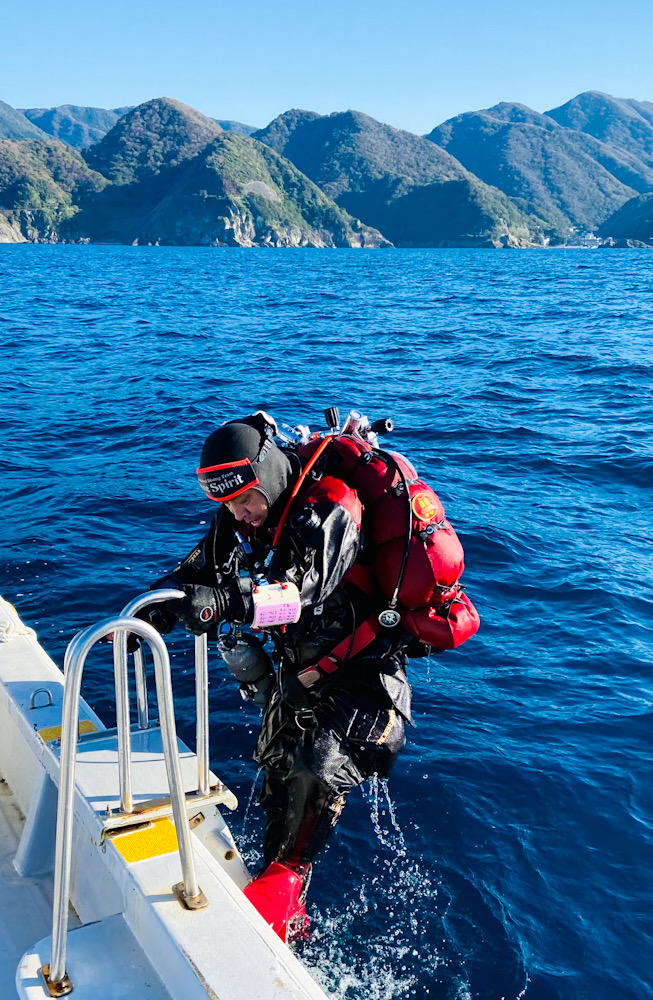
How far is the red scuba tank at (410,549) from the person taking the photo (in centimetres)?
388

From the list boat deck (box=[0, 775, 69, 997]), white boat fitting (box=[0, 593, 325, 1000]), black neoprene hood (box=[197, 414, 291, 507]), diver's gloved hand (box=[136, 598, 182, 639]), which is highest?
black neoprene hood (box=[197, 414, 291, 507])

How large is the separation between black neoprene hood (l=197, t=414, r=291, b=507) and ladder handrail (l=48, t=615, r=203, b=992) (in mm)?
1062

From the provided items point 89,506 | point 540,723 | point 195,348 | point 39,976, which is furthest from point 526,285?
point 39,976

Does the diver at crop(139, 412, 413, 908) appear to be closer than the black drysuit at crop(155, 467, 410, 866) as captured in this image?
Yes

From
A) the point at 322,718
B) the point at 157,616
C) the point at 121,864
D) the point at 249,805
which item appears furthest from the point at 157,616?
the point at 249,805

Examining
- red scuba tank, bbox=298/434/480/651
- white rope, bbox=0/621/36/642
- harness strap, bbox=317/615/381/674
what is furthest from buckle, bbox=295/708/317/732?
white rope, bbox=0/621/36/642

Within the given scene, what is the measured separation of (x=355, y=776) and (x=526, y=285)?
46.3 m

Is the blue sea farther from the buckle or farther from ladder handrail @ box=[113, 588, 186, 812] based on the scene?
ladder handrail @ box=[113, 588, 186, 812]

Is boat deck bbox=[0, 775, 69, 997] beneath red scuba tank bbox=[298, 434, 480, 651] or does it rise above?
beneath

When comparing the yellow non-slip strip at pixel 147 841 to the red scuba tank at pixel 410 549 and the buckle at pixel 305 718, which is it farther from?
the red scuba tank at pixel 410 549

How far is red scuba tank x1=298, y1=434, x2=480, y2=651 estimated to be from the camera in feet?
12.7

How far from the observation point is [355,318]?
31.1 meters

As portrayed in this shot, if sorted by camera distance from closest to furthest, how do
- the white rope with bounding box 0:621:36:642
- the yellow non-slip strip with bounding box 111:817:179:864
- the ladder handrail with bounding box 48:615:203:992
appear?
the ladder handrail with bounding box 48:615:203:992 → the yellow non-slip strip with bounding box 111:817:179:864 → the white rope with bounding box 0:621:36:642

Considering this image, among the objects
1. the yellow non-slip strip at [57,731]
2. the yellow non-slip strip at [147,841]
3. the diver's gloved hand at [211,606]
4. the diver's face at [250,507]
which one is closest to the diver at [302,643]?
the diver's face at [250,507]
